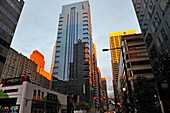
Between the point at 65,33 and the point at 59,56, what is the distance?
30.3 meters

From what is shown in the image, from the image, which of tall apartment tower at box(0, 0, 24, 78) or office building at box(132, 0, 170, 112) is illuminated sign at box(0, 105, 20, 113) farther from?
office building at box(132, 0, 170, 112)

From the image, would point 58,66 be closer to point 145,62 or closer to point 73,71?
point 73,71

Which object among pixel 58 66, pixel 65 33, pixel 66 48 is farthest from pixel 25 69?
pixel 65 33

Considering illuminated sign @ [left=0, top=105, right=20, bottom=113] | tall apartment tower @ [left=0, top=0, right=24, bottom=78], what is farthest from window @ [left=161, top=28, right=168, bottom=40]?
tall apartment tower @ [left=0, top=0, right=24, bottom=78]

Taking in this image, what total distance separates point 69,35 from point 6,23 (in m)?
109

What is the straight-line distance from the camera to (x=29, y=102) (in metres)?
32.5

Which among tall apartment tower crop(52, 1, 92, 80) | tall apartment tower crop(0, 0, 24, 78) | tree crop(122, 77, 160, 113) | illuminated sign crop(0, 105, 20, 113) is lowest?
illuminated sign crop(0, 105, 20, 113)

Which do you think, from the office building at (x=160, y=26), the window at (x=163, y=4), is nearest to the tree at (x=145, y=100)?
the office building at (x=160, y=26)

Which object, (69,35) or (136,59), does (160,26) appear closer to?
(136,59)

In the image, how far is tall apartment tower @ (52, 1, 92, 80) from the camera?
137875 millimetres

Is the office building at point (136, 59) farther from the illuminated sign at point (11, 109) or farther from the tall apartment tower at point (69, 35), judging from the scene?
the tall apartment tower at point (69, 35)

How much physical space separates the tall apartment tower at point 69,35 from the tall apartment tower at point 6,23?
92.4 metres

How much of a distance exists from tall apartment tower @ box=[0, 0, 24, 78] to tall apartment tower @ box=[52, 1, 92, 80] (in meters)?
92.4

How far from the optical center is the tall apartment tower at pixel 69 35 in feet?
452
